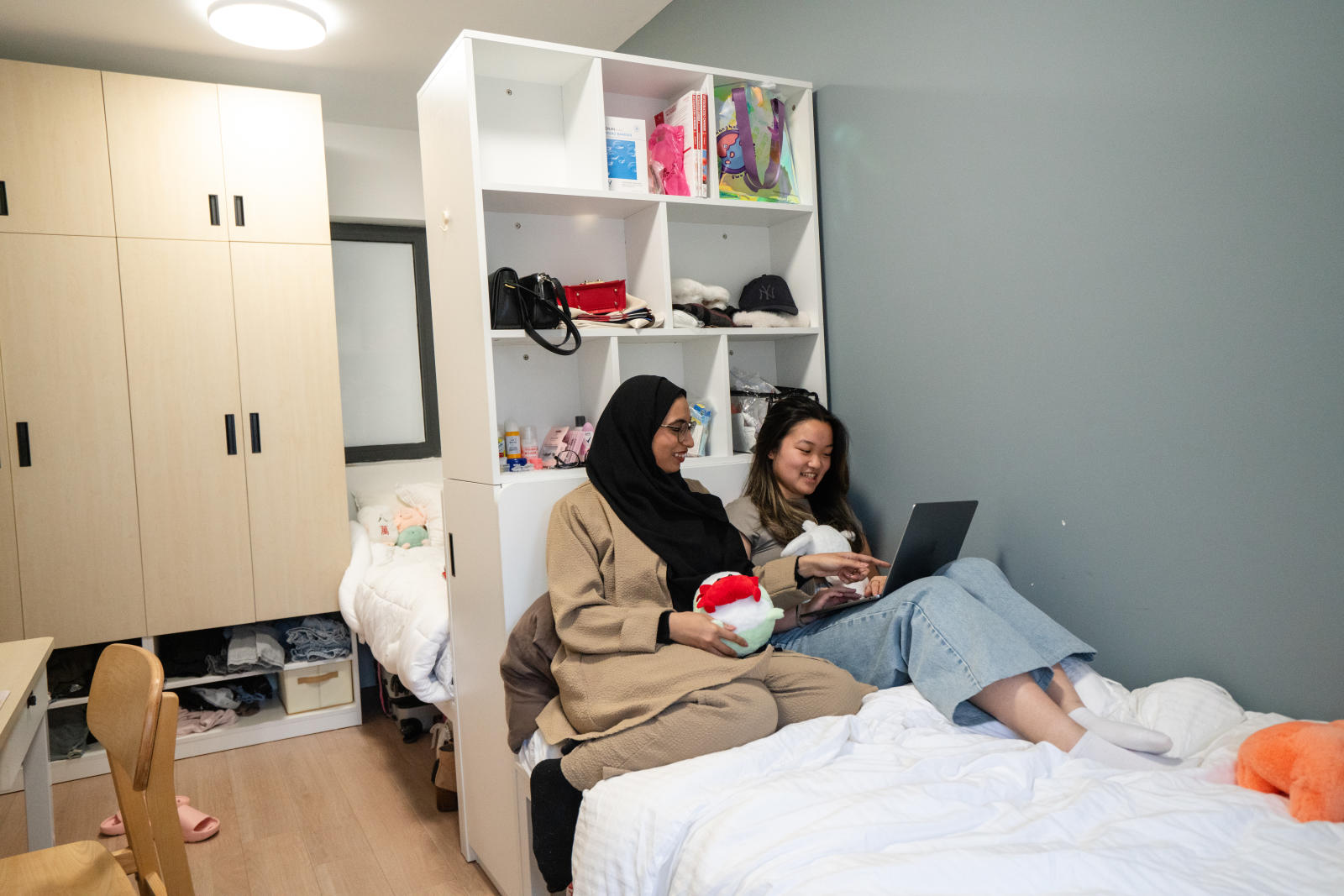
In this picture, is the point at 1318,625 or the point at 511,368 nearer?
the point at 1318,625

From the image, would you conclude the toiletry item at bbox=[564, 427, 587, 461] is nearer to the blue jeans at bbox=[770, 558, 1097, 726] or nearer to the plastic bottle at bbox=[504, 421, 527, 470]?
the plastic bottle at bbox=[504, 421, 527, 470]

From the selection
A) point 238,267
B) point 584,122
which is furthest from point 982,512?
point 238,267

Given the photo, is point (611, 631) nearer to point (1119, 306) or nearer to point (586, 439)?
point (586, 439)

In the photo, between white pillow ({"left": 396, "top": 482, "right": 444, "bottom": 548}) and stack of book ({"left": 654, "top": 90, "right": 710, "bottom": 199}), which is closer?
stack of book ({"left": 654, "top": 90, "right": 710, "bottom": 199})

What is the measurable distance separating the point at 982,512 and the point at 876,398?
443mm

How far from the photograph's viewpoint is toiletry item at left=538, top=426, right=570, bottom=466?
221 cm

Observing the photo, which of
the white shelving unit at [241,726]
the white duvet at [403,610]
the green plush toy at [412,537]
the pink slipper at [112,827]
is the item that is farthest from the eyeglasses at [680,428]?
the white shelving unit at [241,726]

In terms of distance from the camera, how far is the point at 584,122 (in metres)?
2.23

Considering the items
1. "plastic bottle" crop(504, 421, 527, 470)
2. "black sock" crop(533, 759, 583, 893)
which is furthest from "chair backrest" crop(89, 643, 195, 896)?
"plastic bottle" crop(504, 421, 527, 470)

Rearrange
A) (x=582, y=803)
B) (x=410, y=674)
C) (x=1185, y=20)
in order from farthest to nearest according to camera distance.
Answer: (x=410, y=674)
(x=1185, y=20)
(x=582, y=803)

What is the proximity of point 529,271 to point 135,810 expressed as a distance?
4.82 ft

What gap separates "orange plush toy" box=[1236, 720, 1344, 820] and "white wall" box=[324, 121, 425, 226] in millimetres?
3653

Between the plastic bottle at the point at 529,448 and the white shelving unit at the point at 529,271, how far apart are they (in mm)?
72

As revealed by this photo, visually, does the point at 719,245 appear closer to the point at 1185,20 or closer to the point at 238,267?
the point at 1185,20
